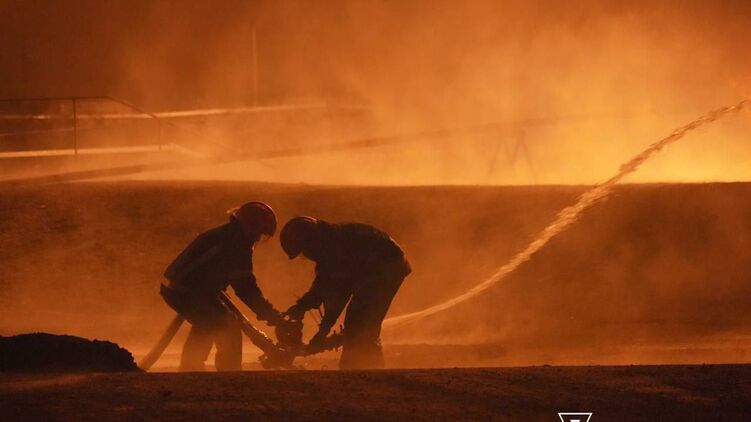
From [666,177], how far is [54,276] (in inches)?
511

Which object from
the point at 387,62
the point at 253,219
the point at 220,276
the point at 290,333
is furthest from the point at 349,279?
the point at 387,62

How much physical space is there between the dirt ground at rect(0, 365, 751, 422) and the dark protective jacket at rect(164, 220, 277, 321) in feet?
4.46

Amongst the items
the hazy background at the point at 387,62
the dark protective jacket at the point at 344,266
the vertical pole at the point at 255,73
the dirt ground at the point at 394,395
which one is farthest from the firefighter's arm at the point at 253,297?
the vertical pole at the point at 255,73

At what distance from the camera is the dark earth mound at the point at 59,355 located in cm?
995

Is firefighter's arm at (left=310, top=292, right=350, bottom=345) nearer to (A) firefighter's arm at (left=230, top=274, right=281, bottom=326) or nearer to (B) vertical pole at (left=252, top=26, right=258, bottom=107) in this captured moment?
(A) firefighter's arm at (left=230, top=274, right=281, bottom=326)

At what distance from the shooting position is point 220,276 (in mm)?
10273

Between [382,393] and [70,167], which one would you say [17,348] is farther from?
[70,167]

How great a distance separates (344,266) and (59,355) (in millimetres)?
2307

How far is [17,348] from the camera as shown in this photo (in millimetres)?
10016

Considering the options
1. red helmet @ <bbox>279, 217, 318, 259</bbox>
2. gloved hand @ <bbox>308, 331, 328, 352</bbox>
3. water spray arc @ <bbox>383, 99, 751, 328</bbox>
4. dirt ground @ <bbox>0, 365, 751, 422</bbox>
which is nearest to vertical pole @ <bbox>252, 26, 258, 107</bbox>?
water spray arc @ <bbox>383, 99, 751, 328</bbox>

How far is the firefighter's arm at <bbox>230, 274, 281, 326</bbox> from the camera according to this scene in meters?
10.2

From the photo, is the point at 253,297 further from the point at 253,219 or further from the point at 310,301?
the point at 253,219

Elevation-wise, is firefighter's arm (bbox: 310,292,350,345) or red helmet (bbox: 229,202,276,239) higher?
red helmet (bbox: 229,202,276,239)

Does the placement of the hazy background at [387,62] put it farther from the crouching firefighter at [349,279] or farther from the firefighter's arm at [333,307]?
the firefighter's arm at [333,307]
